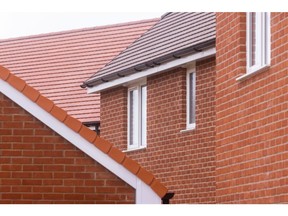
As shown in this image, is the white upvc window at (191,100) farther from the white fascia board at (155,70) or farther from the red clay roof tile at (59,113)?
the red clay roof tile at (59,113)

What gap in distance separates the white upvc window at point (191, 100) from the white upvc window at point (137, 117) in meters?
2.31

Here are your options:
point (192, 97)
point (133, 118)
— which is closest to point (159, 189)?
point (192, 97)

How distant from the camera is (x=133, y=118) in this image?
2872cm

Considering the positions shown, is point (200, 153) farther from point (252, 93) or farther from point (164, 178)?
point (252, 93)

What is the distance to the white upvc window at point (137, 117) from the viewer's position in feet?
91.9

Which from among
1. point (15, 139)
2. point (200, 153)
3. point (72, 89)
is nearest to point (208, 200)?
point (200, 153)

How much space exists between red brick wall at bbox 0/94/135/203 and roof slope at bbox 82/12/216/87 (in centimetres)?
774

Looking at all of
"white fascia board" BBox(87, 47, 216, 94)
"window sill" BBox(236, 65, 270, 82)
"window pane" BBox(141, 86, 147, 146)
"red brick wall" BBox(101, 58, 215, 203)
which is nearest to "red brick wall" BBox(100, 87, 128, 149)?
"red brick wall" BBox(101, 58, 215, 203)

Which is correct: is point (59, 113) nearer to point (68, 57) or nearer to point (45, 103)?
point (45, 103)

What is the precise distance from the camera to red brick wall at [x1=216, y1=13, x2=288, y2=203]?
15930 millimetres

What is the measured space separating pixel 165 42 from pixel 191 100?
2.38m

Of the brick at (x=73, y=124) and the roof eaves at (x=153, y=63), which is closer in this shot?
the brick at (x=73, y=124)

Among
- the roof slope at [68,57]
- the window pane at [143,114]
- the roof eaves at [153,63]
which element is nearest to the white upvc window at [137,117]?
the window pane at [143,114]

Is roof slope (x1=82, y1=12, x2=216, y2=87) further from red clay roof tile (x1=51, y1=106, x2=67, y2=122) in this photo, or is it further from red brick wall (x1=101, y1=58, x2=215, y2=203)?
red clay roof tile (x1=51, y1=106, x2=67, y2=122)
